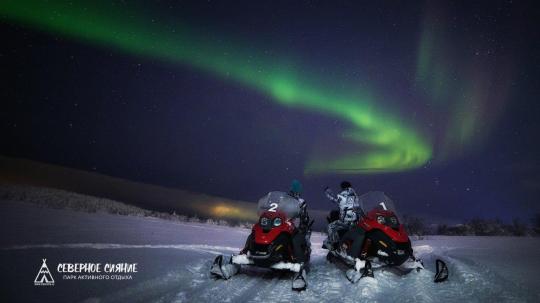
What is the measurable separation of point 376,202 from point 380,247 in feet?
4.67

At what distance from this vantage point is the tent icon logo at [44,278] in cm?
516

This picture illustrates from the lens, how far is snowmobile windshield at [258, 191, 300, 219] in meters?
7.98

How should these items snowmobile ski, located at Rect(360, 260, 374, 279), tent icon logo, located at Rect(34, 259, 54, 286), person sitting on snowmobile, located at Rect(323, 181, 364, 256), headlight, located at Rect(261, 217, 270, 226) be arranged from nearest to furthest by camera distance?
1. tent icon logo, located at Rect(34, 259, 54, 286)
2. snowmobile ski, located at Rect(360, 260, 374, 279)
3. headlight, located at Rect(261, 217, 270, 226)
4. person sitting on snowmobile, located at Rect(323, 181, 364, 256)

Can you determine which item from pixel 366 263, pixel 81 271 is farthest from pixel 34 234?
pixel 366 263

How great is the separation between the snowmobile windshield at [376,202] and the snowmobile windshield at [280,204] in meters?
1.90

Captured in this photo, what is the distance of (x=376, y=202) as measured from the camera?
8.22m

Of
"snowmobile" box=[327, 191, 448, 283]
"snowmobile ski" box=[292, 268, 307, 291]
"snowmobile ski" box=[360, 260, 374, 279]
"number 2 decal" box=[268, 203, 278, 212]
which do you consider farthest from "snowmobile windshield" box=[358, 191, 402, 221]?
"snowmobile ski" box=[292, 268, 307, 291]

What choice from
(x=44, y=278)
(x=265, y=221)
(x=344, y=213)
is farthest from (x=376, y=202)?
(x=44, y=278)

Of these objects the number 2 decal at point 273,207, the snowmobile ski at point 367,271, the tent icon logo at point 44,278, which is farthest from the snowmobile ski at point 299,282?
the tent icon logo at point 44,278

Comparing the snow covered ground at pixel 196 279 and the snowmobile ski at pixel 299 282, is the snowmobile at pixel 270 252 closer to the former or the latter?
the snowmobile ski at pixel 299 282

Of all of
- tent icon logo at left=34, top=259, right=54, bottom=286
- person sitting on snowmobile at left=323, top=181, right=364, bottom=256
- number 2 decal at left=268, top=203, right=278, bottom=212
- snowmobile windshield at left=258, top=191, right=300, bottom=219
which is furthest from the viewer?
person sitting on snowmobile at left=323, top=181, right=364, bottom=256

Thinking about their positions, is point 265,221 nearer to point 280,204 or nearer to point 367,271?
point 280,204

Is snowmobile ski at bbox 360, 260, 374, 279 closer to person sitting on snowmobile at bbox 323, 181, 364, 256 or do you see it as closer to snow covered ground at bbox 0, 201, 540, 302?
snow covered ground at bbox 0, 201, 540, 302

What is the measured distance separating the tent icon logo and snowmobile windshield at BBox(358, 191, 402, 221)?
7.15 metres
